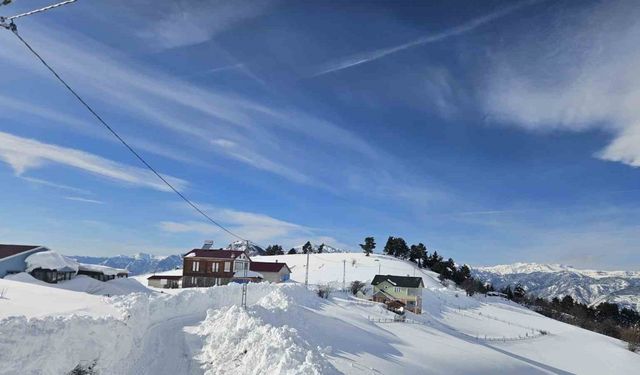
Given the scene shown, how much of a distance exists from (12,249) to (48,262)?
444 cm

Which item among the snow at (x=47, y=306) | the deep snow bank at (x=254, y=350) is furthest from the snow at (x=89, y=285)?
the deep snow bank at (x=254, y=350)

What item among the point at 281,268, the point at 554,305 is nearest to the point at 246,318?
the point at 281,268

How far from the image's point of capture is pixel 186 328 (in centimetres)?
2622

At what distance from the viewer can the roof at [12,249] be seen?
43878mm

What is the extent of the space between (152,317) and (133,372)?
9927 millimetres

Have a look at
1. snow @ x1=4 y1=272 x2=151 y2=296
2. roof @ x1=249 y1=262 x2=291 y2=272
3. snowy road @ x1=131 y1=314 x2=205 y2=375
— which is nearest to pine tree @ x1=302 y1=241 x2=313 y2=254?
roof @ x1=249 y1=262 x2=291 y2=272

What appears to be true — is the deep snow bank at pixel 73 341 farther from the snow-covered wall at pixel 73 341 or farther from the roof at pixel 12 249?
the roof at pixel 12 249

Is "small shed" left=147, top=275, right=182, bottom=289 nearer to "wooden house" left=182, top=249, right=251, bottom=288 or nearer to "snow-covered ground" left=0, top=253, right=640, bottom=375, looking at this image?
"wooden house" left=182, top=249, right=251, bottom=288

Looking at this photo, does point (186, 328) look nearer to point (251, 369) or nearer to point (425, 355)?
point (251, 369)

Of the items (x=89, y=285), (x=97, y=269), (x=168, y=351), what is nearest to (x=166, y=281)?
(x=97, y=269)

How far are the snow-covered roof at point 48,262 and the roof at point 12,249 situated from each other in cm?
142

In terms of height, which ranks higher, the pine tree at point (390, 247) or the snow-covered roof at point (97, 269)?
the pine tree at point (390, 247)

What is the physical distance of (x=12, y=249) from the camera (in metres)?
45.4

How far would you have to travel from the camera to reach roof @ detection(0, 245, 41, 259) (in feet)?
144
